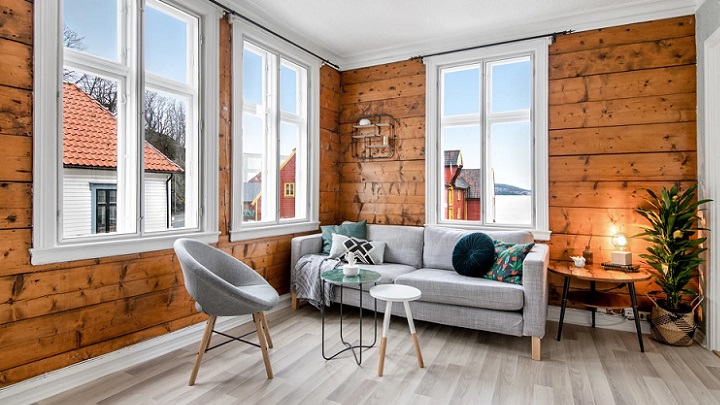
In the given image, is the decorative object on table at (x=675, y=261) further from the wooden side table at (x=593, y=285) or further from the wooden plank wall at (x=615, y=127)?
the wooden plank wall at (x=615, y=127)

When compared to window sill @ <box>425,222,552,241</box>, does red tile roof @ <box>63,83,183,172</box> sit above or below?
above

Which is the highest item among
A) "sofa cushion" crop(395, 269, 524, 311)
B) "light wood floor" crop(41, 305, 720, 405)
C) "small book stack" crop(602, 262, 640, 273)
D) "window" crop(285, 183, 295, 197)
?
"window" crop(285, 183, 295, 197)

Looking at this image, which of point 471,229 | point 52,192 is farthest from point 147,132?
point 471,229

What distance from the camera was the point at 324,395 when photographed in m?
2.21

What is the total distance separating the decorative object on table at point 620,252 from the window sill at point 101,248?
132 inches

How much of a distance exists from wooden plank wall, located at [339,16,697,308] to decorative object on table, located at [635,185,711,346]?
300 millimetres

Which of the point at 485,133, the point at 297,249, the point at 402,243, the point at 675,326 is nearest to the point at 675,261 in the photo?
the point at 675,326

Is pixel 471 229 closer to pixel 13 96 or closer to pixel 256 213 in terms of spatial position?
pixel 256 213

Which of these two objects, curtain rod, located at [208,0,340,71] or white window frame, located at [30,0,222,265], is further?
curtain rod, located at [208,0,340,71]

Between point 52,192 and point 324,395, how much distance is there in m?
1.92

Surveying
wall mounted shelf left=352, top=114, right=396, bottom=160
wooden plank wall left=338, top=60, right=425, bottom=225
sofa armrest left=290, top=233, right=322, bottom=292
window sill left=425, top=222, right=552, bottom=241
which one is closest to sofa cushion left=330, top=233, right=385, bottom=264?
sofa armrest left=290, top=233, right=322, bottom=292

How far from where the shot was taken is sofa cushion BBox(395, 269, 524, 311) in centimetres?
281

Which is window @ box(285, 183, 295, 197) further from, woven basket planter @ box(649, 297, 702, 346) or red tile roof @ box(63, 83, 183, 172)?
woven basket planter @ box(649, 297, 702, 346)

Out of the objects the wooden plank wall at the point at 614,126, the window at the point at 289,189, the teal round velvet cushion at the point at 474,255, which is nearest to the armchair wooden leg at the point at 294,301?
the window at the point at 289,189
